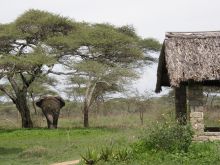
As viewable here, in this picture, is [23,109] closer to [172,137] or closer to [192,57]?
[192,57]

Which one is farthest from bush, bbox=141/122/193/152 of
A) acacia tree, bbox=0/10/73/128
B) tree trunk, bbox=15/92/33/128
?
tree trunk, bbox=15/92/33/128

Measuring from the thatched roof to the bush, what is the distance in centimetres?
218

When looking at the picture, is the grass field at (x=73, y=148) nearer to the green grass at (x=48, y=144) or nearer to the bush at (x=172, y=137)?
the green grass at (x=48, y=144)

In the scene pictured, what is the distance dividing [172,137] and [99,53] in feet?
58.9

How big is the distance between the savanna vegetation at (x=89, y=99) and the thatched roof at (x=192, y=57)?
1.52m

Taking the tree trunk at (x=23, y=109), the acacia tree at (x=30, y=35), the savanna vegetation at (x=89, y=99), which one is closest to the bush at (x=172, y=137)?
the savanna vegetation at (x=89, y=99)

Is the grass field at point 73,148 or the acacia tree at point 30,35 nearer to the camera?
the grass field at point 73,148

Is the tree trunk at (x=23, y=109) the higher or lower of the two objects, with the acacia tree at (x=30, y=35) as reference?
lower

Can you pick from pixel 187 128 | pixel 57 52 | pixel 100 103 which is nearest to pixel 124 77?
pixel 57 52

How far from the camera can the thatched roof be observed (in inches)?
638

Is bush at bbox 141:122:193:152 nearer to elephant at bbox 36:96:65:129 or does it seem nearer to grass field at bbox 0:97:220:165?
grass field at bbox 0:97:220:165

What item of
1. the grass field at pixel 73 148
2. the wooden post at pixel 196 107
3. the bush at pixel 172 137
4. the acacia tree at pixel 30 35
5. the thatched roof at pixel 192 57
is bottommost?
the grass field at pixel 73 148

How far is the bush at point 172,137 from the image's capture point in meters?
14.0

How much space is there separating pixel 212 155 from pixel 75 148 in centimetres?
684
